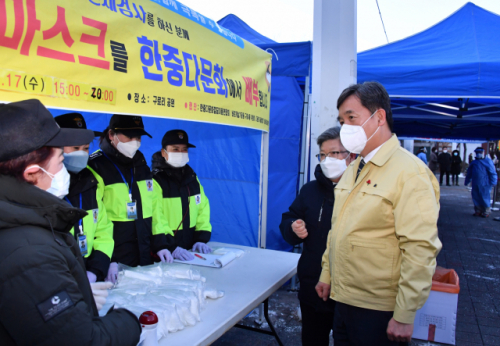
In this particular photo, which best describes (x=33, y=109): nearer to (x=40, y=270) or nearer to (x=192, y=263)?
(x=40, y=270)

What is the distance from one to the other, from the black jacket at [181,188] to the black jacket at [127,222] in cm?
28

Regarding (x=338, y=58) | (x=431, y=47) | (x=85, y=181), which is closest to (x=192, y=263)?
(x=85, y=181)

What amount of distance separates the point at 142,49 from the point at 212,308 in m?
1.44

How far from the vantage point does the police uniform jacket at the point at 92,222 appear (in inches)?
78.2

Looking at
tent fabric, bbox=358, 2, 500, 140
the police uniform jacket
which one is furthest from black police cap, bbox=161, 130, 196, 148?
tent fabric, bbox=358, 2, 500, 140

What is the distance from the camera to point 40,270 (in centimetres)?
90

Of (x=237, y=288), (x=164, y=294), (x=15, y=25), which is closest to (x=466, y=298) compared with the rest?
(x=237, y=288)

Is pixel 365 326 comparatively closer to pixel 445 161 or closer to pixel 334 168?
pixel 334 168

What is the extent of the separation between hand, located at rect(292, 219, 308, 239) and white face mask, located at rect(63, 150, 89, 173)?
125cm

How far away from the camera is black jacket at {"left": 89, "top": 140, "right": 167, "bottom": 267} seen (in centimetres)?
231

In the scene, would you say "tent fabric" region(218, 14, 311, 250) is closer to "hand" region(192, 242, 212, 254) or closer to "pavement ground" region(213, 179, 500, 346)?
"pavement ground" region(213, 179, 500, 346)

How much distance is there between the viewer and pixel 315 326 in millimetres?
2082

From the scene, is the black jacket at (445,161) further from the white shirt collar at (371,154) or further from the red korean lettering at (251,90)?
the white shirt collar at (371,154)

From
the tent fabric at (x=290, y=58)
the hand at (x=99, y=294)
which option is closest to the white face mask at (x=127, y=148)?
the hand at (x=99, y=294)
